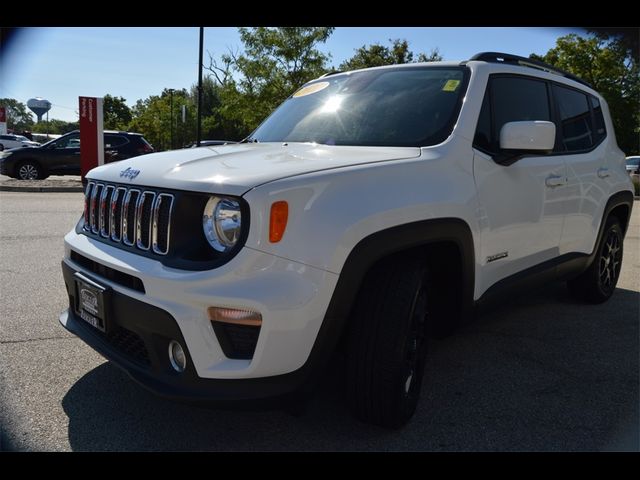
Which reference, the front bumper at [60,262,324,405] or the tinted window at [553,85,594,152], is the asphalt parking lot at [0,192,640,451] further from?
the tinted window at [553,85,594,152]

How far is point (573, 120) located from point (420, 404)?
264 cm

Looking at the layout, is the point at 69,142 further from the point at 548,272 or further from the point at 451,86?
the point at 548,272

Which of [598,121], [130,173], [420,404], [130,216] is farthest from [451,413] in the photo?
[598,121]

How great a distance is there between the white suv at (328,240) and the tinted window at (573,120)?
1.79ft

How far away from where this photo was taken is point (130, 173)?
102 inches

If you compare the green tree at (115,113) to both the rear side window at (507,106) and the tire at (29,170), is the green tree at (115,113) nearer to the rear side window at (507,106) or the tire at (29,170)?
the tire at (29,170)

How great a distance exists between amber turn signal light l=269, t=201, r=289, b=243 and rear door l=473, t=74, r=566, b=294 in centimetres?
128

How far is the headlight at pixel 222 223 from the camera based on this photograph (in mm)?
2119

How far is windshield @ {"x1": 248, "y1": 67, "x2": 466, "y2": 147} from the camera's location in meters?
3.02

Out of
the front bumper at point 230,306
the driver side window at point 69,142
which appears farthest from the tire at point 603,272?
the driver side window at point 69,142
